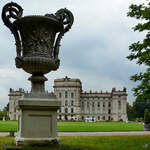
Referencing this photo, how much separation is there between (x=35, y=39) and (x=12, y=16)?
996 millimetres

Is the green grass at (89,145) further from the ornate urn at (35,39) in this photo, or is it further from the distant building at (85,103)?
the distant building at (85,103)

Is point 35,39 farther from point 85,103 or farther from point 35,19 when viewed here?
point 85,103

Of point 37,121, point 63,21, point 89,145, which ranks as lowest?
point 89,145

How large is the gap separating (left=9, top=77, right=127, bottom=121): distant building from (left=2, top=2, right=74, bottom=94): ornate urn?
90.7 metres

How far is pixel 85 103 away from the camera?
104 metres

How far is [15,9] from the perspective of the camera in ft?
24.6

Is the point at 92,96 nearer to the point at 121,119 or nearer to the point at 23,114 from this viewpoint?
the point at 121,119

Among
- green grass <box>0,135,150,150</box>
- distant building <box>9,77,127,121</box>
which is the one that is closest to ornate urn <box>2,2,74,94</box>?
green grass <box>0,135,150,150</box>

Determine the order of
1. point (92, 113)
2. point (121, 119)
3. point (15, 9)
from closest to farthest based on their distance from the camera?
point (15, 9)
point (121, 119)
point (92, 113)

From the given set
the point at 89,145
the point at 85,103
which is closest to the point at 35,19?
the point at 89,145

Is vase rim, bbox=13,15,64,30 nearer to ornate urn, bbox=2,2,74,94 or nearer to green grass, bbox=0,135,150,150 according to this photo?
ornate urn, bbox=2,2,74,94

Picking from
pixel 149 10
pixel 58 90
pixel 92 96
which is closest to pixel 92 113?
pixel 92 96

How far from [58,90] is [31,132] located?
9289cm

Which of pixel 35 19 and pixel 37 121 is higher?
pixel 35 19
